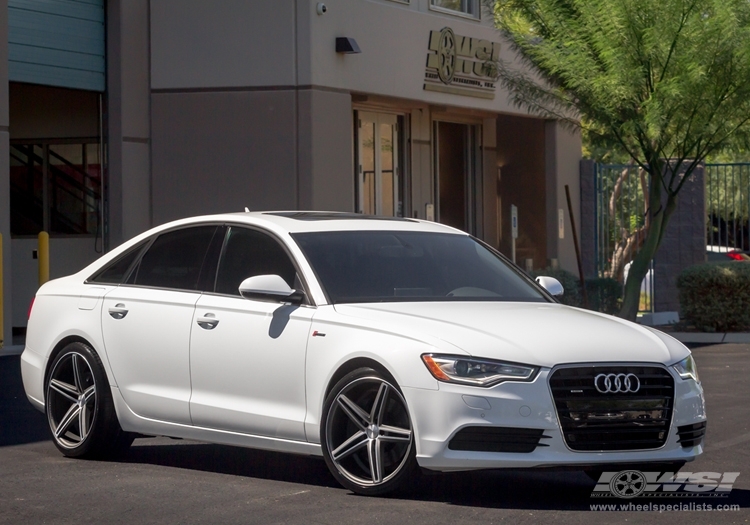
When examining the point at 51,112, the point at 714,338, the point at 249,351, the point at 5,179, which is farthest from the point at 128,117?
the point at 249,351

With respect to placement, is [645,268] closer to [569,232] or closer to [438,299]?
[569,232]

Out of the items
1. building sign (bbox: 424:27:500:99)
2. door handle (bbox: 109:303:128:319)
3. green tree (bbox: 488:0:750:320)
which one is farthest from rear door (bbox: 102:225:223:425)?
building sign (bbox: 424:27:500:99)

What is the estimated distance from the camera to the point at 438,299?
24.4 ft

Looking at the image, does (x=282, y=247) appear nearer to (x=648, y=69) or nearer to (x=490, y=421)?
(x=490, y=421)

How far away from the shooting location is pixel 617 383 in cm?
648

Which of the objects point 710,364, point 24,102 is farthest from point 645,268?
point 24,102

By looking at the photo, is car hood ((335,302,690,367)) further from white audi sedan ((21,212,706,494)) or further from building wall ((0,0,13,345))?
building wall ((0,0,13,345))

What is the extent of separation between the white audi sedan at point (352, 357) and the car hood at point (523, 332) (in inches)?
0.6

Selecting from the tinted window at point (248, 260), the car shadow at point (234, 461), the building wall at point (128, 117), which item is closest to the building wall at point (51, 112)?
the building wall at point (128, 117)

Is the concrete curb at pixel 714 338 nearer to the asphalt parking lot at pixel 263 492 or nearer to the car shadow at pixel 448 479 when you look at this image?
the asphalt parking lot at pixel 263 492

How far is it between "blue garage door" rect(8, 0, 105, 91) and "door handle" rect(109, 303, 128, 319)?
9.22 meters

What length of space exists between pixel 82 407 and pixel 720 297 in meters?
12.3

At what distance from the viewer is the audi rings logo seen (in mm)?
6453

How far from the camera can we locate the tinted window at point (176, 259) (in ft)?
26.6
